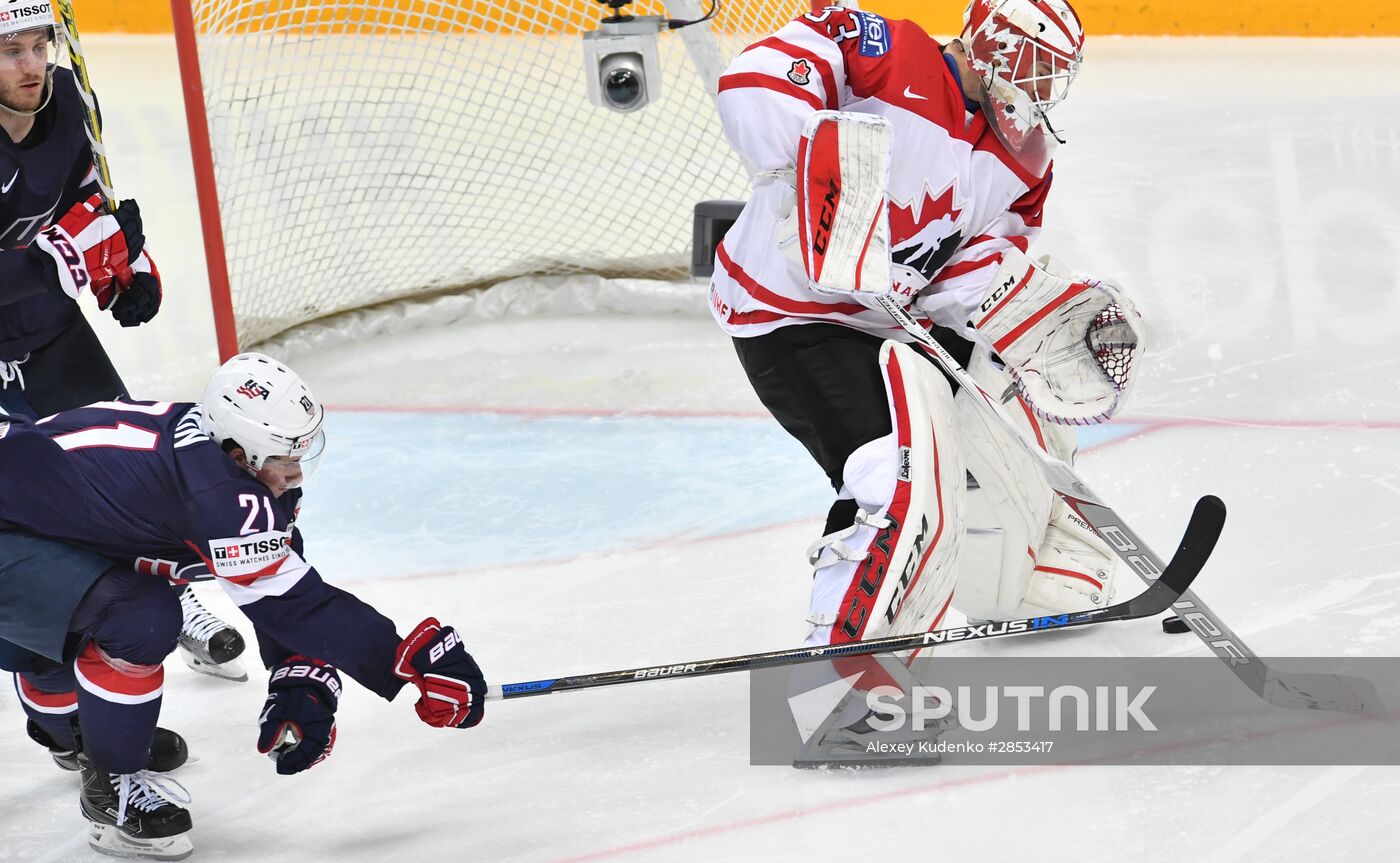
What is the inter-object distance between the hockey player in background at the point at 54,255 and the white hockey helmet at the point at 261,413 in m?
0.36

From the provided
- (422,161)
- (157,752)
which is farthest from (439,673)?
(422,161)

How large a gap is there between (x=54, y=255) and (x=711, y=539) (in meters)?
1.28

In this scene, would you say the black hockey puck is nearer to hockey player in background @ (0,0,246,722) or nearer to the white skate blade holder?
the white skate blade holder

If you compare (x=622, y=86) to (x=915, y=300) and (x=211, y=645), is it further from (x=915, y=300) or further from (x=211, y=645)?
(x=211, y=645)

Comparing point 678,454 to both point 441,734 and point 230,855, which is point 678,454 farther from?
point 230,855

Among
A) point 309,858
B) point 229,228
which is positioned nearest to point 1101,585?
point 309,858

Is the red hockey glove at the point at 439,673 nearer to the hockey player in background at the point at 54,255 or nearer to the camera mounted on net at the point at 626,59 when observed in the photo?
the hockey player in background at the point at 54,255

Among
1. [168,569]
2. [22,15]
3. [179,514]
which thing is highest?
[22,15]

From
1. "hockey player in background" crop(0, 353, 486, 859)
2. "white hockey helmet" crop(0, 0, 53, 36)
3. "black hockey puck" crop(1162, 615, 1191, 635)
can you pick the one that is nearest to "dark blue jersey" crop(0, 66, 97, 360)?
"white hockey helmet" crop(0, 0, 53, 36)

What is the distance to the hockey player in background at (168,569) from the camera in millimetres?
2064

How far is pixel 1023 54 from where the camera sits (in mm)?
2344

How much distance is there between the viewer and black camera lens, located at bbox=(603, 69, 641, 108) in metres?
3.84

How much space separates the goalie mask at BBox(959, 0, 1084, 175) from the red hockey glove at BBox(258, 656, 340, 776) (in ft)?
4.09

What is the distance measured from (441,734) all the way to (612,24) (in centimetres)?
195
